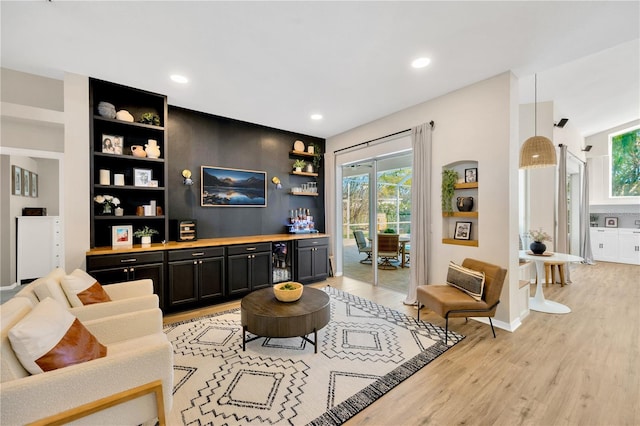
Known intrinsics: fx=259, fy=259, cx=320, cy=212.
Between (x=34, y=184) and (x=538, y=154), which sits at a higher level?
(x=538, y=154)

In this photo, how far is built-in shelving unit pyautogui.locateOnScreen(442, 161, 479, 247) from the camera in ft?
11.5

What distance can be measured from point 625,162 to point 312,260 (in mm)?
8951

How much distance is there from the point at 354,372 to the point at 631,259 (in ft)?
30.2

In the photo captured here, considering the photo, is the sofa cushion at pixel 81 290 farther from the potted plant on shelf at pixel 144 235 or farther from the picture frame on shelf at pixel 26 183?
the picture frame on shelf at pixel 26 183

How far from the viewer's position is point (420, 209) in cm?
400

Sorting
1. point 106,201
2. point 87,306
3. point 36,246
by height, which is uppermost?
point 106,201

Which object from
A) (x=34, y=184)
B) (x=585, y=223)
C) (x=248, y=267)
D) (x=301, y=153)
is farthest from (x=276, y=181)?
(x=585, y=223)

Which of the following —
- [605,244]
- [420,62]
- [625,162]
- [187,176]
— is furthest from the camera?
[605,244]

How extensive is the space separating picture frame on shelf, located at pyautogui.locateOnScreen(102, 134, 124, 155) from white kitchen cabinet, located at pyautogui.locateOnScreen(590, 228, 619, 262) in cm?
1143

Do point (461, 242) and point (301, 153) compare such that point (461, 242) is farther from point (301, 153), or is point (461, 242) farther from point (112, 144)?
point (112, 144)

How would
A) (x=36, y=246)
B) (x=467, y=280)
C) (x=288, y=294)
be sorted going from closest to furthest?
(x=288, y=294) → (x=467, y=280) → (x=36, y=246)

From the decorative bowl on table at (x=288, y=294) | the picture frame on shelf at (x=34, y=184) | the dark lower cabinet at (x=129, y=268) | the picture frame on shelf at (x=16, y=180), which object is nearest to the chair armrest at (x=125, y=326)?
the decorative bowl on table at (x=288, y=294)

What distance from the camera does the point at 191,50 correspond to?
8.96 feet

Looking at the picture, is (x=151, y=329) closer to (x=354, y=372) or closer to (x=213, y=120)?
(x=354, y=372)
